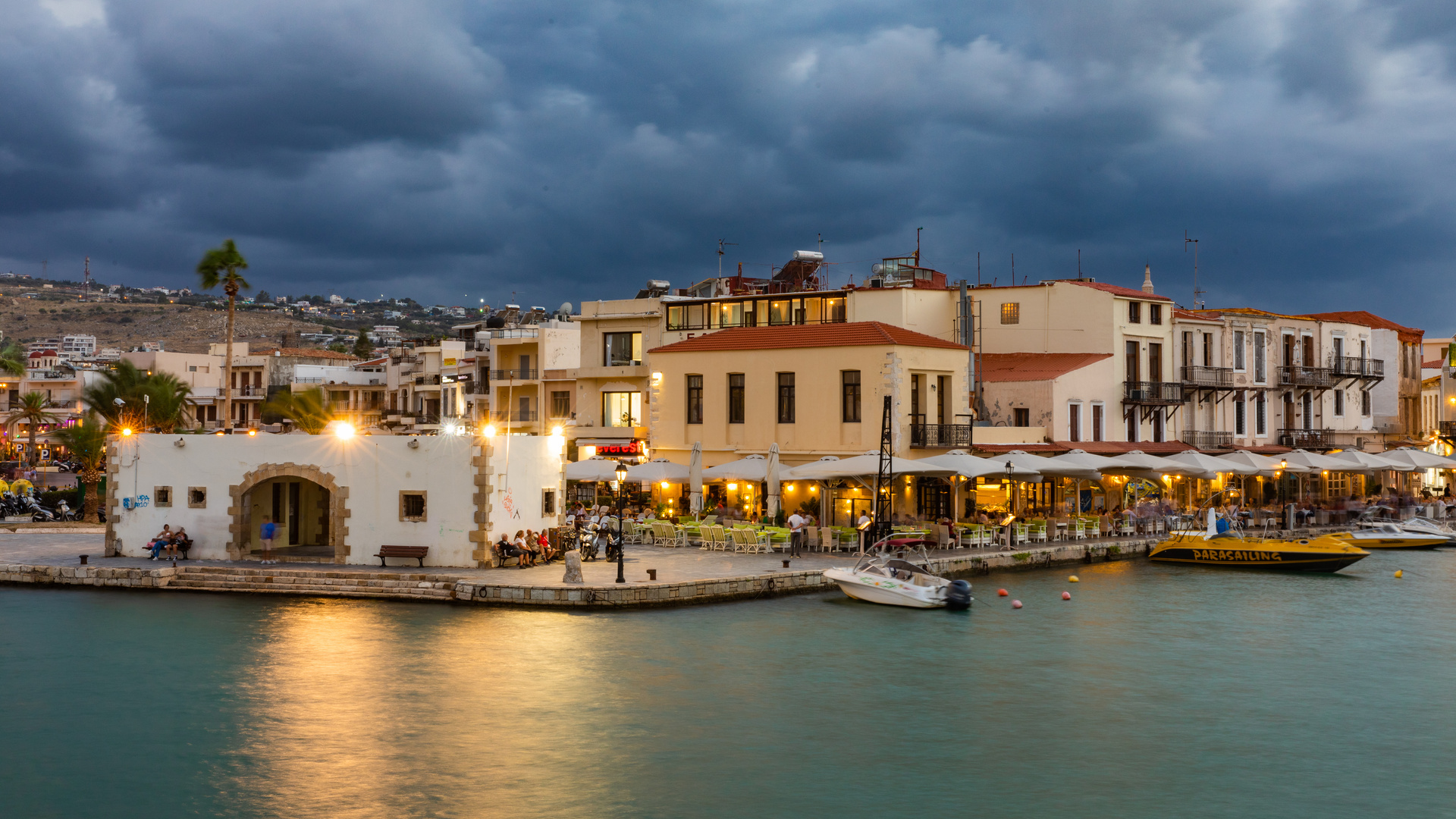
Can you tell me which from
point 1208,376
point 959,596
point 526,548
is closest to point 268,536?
point 526,548

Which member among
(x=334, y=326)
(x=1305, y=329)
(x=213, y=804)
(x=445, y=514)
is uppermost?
(x=334, y=326)

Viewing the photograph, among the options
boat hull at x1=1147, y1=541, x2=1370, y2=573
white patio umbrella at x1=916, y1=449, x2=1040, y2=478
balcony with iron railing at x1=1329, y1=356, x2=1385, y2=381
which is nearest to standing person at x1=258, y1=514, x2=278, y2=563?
white patio umbrella at x1=916, y1=449, x2=1040, y2=478

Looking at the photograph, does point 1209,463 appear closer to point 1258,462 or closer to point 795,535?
point 1258,462

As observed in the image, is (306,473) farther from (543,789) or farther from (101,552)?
(543,789)

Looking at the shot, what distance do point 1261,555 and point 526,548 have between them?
22214mm

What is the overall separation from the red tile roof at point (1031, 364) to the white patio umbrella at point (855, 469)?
1278 centimetres

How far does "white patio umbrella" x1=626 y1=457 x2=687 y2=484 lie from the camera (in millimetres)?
37062

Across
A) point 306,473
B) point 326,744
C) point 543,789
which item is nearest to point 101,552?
point 306,473

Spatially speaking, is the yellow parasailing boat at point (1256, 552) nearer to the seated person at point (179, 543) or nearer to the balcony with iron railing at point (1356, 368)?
the balcony with iron railing at point (1356, 368)

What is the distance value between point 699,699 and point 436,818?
585cm

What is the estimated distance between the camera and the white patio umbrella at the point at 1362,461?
45.7 m

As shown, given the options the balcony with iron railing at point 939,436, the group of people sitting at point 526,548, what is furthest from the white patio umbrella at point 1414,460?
the group of people sitting at point 526,548

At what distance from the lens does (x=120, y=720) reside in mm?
17531

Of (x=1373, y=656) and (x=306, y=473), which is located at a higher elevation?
(x=306, y=473)
